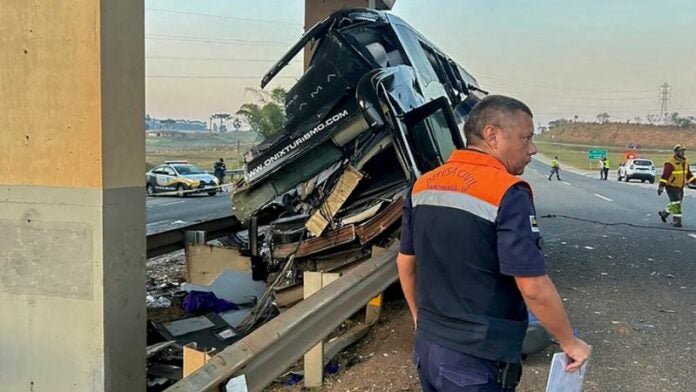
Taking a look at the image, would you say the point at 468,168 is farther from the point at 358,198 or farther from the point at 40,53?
the point at 358,198

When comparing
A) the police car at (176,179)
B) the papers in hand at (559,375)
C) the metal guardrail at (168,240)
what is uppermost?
the papers in hand at (559,375)

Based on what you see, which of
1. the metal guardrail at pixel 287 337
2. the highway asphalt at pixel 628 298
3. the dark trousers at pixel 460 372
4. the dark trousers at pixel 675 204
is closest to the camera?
the dark trousers at pixel 460 372

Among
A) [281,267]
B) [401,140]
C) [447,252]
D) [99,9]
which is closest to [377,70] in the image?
[401,140]

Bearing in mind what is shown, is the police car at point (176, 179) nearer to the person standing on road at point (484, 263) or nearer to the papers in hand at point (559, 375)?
the person standing on road at point (484, 263)

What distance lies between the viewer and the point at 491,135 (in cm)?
226

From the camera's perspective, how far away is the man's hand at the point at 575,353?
2.20m

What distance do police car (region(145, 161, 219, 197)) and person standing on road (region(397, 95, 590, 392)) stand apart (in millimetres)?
27331

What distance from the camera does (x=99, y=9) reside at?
2.62 meters

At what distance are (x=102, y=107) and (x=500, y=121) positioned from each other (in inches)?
69.1

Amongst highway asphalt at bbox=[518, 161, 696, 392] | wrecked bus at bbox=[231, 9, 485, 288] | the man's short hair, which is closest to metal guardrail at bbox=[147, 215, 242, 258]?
wrecked bus at bbox=[231, 9, 485, 288]

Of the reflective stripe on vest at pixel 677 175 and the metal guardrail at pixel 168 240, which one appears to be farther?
the reflective stripe on vest at pixel 677 175

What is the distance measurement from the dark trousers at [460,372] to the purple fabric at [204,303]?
4.67 metres

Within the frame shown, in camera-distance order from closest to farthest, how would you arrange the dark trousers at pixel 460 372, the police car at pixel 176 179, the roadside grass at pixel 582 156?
the dark trousers at pixel 460 372
the police car at pixel 176 179
the roadside grass at pixel 582 156

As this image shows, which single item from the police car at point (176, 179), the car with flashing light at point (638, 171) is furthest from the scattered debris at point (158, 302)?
the car with flashing light at point (638, 171)
